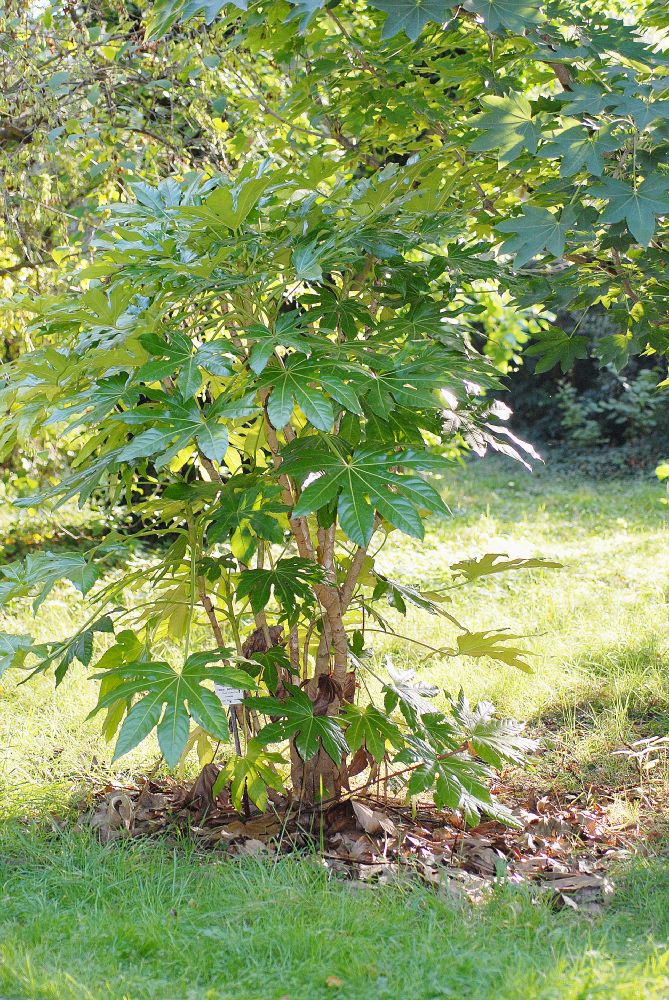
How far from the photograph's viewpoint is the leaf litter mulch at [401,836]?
8.16 ft

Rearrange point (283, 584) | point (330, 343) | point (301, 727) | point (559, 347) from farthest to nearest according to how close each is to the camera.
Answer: point (559, 347)
point (301, 727)
point (283, 584)
point (330, 343)

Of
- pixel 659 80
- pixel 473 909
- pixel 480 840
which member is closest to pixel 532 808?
pixel 480 840

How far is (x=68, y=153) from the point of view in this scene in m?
3.99

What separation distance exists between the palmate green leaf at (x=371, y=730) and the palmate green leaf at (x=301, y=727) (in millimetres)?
31

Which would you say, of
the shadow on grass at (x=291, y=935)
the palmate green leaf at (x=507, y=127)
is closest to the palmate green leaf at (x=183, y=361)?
the palmate green leaf at (x=507, y=127)

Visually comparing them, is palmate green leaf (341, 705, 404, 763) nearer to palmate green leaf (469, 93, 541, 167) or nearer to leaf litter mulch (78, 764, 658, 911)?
leaf litter mulch (78, 764, 658, 911)

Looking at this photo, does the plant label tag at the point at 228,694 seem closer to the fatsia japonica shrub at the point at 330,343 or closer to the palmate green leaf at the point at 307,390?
the fatsia japonica shrub at the point at 330,343

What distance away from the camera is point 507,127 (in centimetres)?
208

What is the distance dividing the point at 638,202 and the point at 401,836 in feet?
5.76

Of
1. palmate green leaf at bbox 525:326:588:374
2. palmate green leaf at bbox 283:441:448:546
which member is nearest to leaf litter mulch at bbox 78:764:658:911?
palmate green leaf at bbox 283:441:448:546

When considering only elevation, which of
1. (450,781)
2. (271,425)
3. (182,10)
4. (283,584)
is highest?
(182,10)

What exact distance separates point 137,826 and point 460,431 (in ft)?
4.83

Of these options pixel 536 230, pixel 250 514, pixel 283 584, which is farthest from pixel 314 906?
pixel 536 230

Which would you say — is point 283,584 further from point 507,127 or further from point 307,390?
point 507,127
